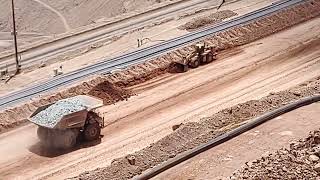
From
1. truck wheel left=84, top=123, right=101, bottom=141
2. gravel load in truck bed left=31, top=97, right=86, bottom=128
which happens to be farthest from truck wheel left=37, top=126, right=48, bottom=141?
truck wheel left=84, top=123, right=101, bottom=141

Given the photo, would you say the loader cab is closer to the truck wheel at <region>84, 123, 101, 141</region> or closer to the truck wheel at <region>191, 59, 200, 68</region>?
the truck wheel at <region>191, 59, 200, 68</region>

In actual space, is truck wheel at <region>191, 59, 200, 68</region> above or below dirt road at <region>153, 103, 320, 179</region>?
below

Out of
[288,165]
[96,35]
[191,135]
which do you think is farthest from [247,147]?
[96,35]

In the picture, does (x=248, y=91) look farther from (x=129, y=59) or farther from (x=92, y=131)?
(x=92, y=131)

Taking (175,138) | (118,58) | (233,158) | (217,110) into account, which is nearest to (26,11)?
(118,58)

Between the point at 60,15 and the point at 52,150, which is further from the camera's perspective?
the point at 60,15

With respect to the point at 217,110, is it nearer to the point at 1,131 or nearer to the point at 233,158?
the point at 233,158

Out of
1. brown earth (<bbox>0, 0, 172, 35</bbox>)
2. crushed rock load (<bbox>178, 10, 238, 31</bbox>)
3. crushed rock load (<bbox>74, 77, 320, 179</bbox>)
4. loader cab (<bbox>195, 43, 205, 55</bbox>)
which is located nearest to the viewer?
crushed rock load (<bbox>74, 77, 320, 179</bbox>)
